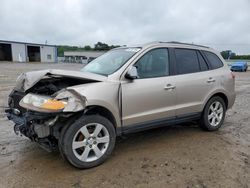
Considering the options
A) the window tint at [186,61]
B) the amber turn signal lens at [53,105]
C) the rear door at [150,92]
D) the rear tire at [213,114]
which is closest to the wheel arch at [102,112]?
the rear door at [150,92]

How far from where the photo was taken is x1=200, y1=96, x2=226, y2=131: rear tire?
5.19 metres

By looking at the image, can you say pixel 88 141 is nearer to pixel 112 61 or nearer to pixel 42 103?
pixel 42 103

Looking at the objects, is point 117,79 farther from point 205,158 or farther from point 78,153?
point 205,158

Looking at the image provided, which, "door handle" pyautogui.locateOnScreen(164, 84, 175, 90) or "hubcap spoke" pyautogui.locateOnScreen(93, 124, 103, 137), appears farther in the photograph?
"door handle" pyautogui.locateOnScreen(164, 84, 175, 90)

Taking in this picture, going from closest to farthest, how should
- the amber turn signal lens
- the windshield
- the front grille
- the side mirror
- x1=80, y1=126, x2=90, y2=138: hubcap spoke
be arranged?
1. the amber turn signal lens
2. x1=80, y1=126, x2=90, y2=138: hubcap spoke
3. the side mirror
4. the front grille
5. the windshield

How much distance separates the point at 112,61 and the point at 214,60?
94.1 inches

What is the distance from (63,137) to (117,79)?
119 cm

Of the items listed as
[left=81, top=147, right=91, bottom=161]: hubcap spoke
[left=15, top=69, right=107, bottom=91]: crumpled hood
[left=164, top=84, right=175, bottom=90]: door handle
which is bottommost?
[left=81, top=147, right=91, bottom=161]: hubcap spoke

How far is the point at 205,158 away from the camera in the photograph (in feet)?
13.1

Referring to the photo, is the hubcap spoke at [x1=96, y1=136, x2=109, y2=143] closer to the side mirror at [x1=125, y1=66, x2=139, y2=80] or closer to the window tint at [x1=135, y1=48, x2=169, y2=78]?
the side mirror at [x1=125, y1=66, x2=139, y2=80]

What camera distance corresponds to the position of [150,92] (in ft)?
13.5

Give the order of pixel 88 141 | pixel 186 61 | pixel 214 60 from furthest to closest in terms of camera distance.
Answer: pixel 214 60 < pixel 186 61 < pixel 88 141

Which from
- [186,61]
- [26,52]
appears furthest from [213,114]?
[26,52]

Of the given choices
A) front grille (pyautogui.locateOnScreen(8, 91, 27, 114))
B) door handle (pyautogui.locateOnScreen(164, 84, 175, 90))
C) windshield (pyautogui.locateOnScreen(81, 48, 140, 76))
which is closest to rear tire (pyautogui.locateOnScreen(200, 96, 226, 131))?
door handle (pyautogui.locateOnScreen(164, 84, 175, 90))
